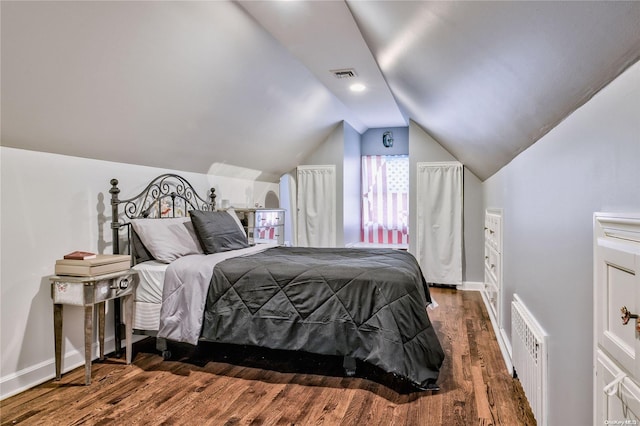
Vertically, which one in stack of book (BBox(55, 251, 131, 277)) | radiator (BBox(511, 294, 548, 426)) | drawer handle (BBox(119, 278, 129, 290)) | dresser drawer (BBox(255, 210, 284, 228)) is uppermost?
dresser drawer (BBox(255, 210, 284, 228))

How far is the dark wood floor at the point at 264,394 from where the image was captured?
2.15 m

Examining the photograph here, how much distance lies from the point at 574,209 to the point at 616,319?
0.46 metres

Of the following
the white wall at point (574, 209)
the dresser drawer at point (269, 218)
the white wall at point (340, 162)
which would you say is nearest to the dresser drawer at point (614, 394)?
the white wall at point (574, 209)

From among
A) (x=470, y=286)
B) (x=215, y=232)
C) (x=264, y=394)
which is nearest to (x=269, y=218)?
(x=215, y=232)

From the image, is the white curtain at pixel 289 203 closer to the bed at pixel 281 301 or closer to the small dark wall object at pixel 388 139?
the small dark wall object at pixel 388 139

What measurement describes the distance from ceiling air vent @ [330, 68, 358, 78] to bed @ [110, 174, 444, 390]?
1957 mm

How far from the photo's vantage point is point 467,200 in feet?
17.8

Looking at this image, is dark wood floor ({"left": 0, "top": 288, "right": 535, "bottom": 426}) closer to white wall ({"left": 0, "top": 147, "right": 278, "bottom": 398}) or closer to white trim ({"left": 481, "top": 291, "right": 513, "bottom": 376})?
white trim ({"left": 481, "top": 291, "right": 513, "bottom": 376})

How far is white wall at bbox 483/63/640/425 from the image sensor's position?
97 centimetres

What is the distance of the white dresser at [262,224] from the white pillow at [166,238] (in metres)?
1.42

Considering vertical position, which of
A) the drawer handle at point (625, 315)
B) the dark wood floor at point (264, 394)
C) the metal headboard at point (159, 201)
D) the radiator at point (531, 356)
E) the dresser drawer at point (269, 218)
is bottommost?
the dark wood floor at point (264, 394)

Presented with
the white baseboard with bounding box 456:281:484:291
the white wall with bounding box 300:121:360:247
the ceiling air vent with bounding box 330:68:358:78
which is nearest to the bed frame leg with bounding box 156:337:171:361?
A: the ceiling air vent with bounding box 330:68:358:78

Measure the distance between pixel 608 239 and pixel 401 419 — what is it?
156 cm

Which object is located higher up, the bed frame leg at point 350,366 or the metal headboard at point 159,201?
the metal headboard at point 159,201
